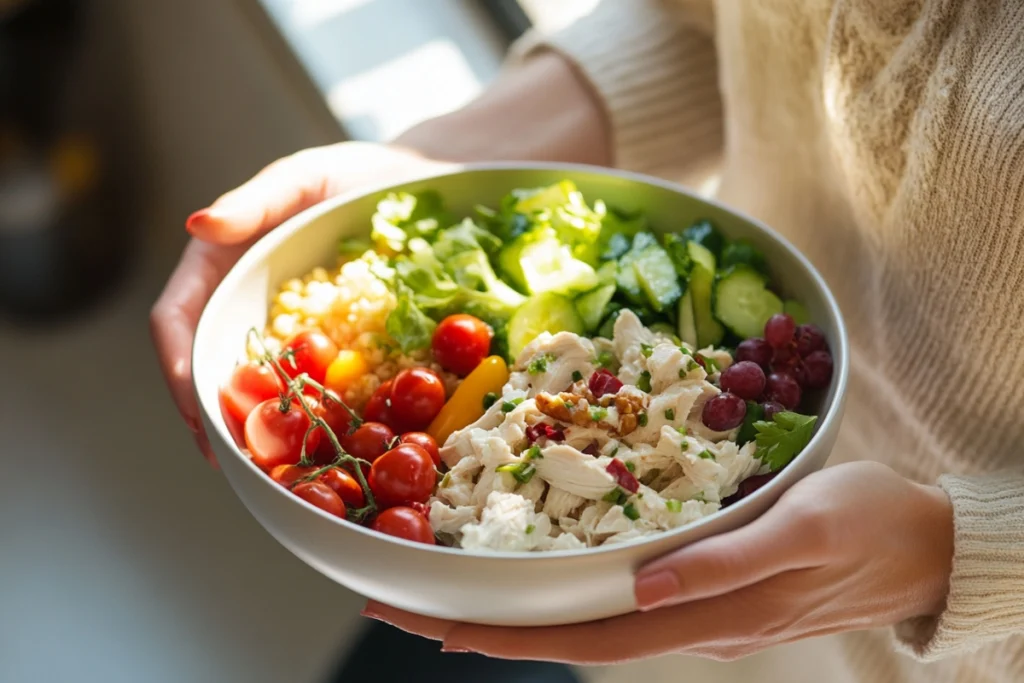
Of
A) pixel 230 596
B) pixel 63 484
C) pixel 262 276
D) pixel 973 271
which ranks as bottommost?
pixel 230 596

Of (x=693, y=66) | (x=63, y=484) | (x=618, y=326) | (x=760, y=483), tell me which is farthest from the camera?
(x=63, y=484)

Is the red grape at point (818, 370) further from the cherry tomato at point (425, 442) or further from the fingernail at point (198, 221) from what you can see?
the fingernail at point (198, 221)

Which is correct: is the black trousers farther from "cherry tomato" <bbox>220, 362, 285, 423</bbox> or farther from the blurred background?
"cherry tomato" <bbox>220, 362, 285, 423</bbox>

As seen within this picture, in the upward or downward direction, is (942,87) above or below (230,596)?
above

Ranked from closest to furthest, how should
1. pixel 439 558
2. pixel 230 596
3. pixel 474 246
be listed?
1. pixel 439 558
2. pixel 474 246
3. pixel 230 596

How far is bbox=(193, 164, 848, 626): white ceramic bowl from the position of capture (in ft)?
2.68

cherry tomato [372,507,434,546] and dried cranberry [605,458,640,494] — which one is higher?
cherry tomato [372,507,434,546]

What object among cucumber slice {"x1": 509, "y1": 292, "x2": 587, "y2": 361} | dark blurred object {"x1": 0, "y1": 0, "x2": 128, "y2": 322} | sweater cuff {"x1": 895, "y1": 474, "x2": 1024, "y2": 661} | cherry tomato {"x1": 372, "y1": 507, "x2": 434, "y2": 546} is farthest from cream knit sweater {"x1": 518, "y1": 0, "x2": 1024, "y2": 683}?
dark blurred object {"x1": 0, "y1": 0, "x2": 128, "y2": 322}

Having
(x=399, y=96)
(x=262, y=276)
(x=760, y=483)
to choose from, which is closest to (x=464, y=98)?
(x=399, y=96)

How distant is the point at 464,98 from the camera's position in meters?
2.05

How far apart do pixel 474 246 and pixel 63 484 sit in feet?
5.64

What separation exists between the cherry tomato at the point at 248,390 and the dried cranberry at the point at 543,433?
10.6 inches

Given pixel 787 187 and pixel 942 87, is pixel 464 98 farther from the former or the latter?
pixel 942 87

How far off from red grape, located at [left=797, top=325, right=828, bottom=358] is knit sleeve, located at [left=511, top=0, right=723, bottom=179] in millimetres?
496
